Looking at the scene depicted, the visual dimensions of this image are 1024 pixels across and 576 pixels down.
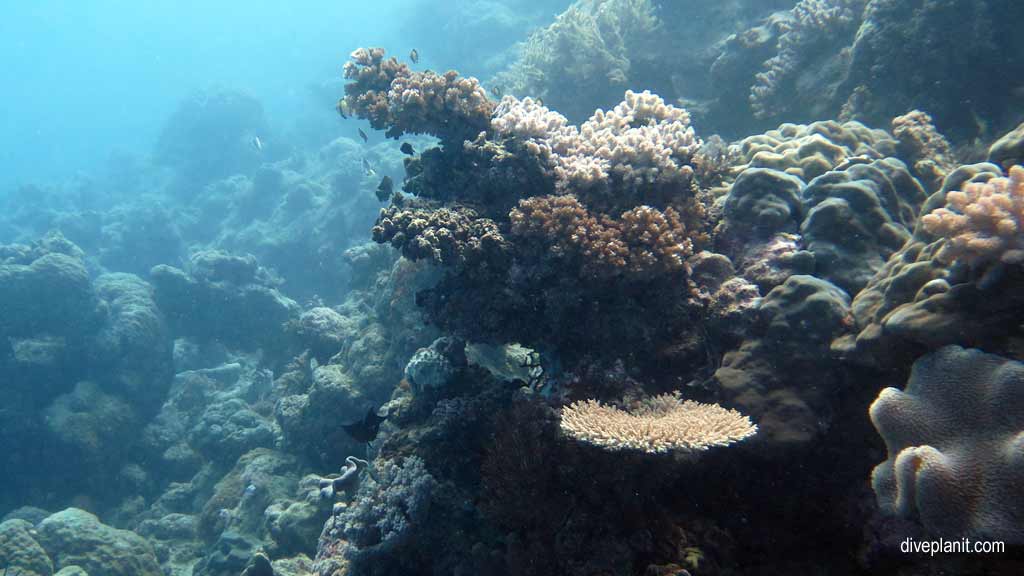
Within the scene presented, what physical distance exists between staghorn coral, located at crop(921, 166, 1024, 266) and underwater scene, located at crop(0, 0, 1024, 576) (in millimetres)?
14

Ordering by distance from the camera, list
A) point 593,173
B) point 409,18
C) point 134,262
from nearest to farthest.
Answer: point 593,173 < point 134,262 < point 409,18

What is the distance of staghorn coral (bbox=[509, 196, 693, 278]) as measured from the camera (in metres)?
4.57

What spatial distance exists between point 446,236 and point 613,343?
1.98 meters

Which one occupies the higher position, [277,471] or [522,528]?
[277,471]

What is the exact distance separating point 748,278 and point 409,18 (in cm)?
3266

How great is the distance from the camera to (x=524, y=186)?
577 centimetres

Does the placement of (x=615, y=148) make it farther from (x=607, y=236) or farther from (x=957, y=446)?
(x=957, y=446)

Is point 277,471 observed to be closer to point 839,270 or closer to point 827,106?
point 839,270

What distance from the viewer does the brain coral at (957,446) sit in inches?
105

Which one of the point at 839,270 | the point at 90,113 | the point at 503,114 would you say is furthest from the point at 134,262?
the point at 90,113

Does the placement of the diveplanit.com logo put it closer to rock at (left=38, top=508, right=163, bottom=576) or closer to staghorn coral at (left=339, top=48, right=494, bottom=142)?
staghorn coral at (left=339, top=48, right=494, bottom=142)

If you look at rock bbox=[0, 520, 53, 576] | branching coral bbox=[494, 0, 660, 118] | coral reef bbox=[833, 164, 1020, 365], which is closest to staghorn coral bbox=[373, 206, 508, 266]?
coral reef bbox=[833, 164, 1020, 365]

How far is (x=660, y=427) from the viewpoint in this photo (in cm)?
338

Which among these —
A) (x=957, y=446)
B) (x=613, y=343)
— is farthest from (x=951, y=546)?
(x=613, y=343)
